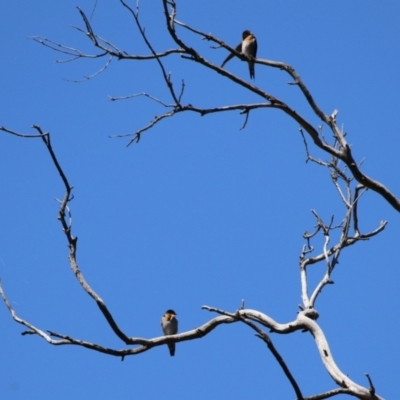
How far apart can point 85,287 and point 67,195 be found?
0.52 metres

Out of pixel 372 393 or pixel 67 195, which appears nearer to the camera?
pixel 372 393

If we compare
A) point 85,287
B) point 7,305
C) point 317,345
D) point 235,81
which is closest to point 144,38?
point 235,81

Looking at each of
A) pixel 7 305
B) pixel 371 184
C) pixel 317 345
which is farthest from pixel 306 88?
pixel 7 305

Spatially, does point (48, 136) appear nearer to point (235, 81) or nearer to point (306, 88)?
point (235, 81)

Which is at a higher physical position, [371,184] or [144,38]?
[144,38]

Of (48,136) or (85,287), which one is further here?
(85,287)

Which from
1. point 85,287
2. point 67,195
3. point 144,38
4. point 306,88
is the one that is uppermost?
point 144,38

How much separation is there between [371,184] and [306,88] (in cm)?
68

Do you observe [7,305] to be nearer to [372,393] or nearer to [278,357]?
[278,357]

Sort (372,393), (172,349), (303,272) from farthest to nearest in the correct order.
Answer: (172,349) < (303,272) < (372,393)

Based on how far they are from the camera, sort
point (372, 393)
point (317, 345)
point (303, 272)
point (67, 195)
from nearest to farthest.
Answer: point (372, 393) < point (67, 195) < point (317, 345) < point (303, 272)

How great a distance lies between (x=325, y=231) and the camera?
5492 millimetres

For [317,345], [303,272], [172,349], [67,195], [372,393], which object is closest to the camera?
[372,393]

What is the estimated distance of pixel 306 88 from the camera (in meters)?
4.18
